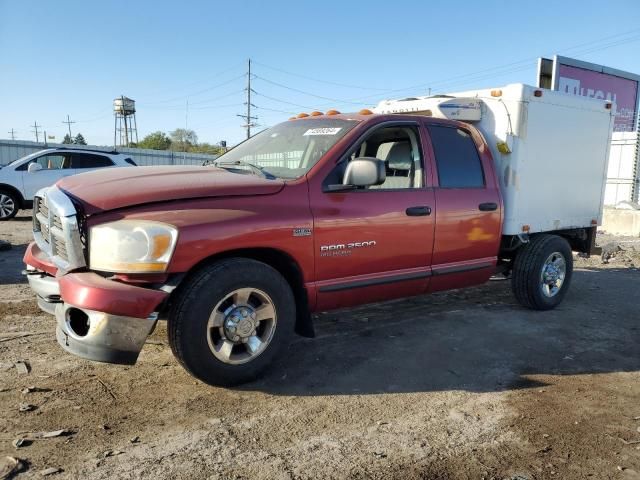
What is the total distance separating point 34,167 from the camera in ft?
39.5

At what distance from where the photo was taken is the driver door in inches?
150

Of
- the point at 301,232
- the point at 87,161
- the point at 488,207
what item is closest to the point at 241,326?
the point at 301,232

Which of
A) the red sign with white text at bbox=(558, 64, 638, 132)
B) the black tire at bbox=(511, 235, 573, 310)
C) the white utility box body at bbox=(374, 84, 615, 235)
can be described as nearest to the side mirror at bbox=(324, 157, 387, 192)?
the white utility box body at bbox=(374, 84, 615, 235)

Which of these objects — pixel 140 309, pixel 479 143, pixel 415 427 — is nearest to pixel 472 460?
pixel 415 427

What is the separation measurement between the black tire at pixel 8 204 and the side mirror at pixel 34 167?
2.56ft

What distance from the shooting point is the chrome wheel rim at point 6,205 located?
1219 centimetres

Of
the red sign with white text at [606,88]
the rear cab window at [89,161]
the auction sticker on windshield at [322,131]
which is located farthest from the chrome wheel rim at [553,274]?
the rear cab window at [89,161]

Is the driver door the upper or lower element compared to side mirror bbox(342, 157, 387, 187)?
lower

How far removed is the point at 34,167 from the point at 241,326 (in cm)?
1087

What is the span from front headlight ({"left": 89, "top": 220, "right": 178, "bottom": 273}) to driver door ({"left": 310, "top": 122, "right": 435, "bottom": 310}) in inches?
43.4

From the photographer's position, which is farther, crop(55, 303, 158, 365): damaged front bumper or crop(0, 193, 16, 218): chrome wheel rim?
crop(0, 193, 16, 218): chrome wheel rim

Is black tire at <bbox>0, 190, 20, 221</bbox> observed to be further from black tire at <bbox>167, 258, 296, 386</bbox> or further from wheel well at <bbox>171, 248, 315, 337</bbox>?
black tire at <bbox>167, 258, 296, 386</bbox>

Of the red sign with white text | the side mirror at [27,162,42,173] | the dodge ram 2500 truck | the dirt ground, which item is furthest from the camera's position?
the red sign with white text

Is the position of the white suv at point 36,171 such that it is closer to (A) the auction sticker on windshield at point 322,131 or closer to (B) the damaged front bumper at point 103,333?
(A) the auction sticker on windshield at point 322,131
